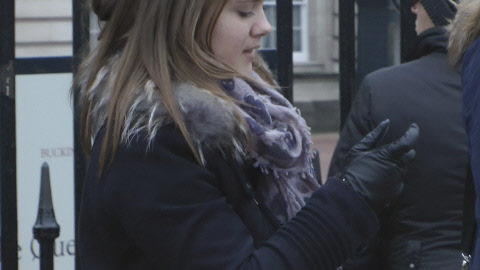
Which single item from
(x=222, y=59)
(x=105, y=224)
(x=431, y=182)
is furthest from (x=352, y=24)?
(x=105, y=224)

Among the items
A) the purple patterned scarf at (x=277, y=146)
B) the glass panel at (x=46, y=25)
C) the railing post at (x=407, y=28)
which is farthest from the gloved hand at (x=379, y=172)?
the glass panel at (x=46, y=25)

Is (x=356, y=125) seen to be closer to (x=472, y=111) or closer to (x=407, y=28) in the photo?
(x=407, y=28)

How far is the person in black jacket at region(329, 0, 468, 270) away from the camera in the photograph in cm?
302

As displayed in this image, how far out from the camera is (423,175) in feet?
9.91

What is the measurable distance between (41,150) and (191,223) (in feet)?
4.85

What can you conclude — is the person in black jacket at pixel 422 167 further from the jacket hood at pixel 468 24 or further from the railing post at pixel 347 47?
the jacket hood at pixel 468 24

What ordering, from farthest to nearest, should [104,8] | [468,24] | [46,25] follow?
[46,25], [468,24], [104,8]

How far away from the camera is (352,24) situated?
2996 millimetres

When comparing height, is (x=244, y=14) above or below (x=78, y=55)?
above

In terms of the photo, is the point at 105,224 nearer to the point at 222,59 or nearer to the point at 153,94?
the point at 153,94

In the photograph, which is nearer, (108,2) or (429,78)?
(108,2)

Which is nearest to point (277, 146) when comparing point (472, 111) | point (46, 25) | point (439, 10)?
point (472, 111)

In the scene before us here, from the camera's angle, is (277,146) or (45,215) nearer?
(277,146)

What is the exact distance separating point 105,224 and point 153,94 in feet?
0.82
